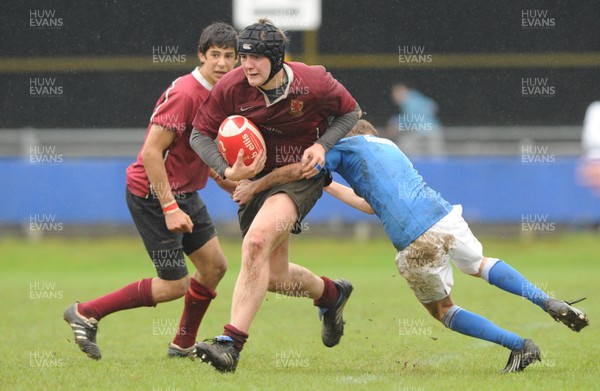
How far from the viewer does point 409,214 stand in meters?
6.19

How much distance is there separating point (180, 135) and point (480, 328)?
2310 mm

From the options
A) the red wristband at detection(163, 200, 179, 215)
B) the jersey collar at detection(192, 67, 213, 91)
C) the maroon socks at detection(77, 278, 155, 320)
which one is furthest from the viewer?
the maroon socks at detection(77, 278, 155, 320)

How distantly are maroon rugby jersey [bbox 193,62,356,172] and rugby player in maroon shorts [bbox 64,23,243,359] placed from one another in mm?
452

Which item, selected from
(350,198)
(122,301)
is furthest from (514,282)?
(122,301)

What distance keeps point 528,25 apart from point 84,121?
8.48 metres

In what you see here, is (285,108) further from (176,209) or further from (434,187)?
(434,187)

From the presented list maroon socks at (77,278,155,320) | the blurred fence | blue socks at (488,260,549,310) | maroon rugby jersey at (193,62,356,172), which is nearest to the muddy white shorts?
blue socks at (488,260,549,310)

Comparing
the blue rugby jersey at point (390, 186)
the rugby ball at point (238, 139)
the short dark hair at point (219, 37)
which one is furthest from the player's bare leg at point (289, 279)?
the short dark hair at point (219, 37)

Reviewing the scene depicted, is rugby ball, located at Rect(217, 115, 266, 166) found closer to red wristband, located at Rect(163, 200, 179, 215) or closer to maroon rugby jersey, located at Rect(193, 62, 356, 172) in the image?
maroon rugby jersey, located at Rect(193, 62, 356, 172)

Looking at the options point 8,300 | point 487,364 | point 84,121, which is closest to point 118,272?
point 8,300

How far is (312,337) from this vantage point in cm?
826

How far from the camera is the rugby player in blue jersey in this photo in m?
6.12

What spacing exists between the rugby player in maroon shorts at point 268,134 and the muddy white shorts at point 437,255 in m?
0.73

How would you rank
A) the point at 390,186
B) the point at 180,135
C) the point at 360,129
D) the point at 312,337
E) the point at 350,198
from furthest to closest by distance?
1. the point at 312,337
2. the point at 180,135
3. the point at 350,198
4. the point at 360,129
5. the point at 390,186
